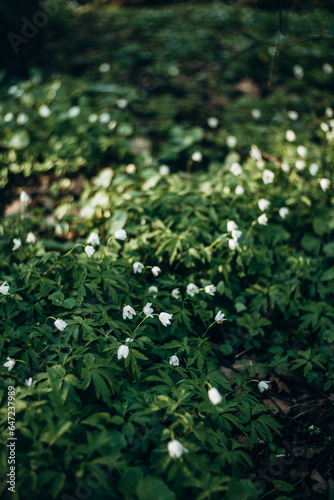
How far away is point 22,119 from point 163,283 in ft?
9.25

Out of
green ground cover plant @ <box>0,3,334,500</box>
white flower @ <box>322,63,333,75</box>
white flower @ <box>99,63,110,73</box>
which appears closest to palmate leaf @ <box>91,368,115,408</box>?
green ground cover plant @ <box>0,3,334,500</box>

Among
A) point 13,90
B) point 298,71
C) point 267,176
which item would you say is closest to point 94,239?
point 267,176

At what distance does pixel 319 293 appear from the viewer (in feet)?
8.16

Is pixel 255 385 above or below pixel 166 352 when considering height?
below

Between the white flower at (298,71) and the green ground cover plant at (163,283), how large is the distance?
9cm

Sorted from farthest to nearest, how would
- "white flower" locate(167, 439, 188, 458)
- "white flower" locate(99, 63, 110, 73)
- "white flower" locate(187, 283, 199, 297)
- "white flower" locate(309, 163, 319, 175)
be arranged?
"white flower" locate(99, 63, 110, 73)
"white flower" locate(309, 163, 319, 175)
"white flower" locate(187, 283, 199, 297)
"white flower" locate(167, 439, 188, 458)

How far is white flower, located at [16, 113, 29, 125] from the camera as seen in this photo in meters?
3.75

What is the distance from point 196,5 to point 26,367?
8.57 meters

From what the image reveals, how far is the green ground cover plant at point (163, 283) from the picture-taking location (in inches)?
58.5

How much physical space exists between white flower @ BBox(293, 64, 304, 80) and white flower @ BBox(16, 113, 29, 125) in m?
4.01

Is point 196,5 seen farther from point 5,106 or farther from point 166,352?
point 166,352

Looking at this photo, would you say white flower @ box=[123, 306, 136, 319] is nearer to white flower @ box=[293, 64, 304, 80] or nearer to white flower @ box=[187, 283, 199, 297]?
white flower @ box=[187, 283, 199, 297]

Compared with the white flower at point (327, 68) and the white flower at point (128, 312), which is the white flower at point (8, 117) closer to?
the white flower at point (128, 312)

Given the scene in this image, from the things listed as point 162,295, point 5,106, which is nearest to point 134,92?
point 5,106
